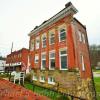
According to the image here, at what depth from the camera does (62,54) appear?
1574cm

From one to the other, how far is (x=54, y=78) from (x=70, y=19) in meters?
7.82

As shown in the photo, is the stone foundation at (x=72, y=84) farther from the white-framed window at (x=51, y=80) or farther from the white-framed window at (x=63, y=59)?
the white-framed window at (x=63, y=59)

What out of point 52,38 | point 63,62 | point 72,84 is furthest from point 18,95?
point 52,38

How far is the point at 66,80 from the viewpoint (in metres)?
14.3

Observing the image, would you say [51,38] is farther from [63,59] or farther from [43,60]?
[63,59]

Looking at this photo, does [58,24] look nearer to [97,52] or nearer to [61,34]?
[61,34]

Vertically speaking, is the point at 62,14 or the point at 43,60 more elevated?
the point at 62,14

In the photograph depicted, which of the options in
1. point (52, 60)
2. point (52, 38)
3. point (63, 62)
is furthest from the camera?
point (52, 38)

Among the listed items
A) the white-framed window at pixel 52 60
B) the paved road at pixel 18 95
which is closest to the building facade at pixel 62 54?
the white-framed window at pixel 52 60

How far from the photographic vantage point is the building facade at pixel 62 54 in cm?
1421

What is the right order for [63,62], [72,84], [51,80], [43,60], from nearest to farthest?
1. [72,84]
2. [63,62]
3. [51,80]
4. [43,60]

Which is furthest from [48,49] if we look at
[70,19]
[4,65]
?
[4,65]

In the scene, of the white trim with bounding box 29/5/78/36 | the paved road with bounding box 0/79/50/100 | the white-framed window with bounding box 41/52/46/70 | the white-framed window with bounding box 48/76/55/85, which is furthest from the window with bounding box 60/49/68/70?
the paved road with bounding box 0/79/50/100

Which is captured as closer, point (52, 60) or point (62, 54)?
point (62, 54)
